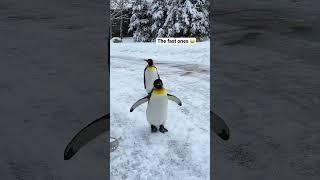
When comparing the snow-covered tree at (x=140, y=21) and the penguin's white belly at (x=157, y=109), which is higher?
the snow-covered tree at (x=140, y=21)

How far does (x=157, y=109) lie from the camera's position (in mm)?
1757

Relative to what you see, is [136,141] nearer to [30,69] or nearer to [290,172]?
[290,172]

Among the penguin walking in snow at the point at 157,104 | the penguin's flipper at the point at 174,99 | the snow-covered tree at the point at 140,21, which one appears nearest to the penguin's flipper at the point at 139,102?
the penguin walking in snow at the point at 157,104

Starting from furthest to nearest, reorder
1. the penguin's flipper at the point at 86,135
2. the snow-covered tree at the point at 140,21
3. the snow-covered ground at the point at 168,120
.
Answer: the snow-covered tree at the point at 140,21 < the penguin's flipper at the point at 86,135 < the snow-covered ground at the point at 168,120

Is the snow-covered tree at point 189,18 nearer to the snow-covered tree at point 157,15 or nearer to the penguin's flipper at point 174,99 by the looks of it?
the snow-covered tree at point 157,15

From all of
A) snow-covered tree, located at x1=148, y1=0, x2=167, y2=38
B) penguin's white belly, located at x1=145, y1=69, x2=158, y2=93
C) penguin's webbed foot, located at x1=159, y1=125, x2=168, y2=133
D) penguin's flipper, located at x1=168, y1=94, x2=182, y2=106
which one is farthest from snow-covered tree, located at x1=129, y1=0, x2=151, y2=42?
penguin's webbed foot, located at x1=159, y1=125, x2=168, y2=133

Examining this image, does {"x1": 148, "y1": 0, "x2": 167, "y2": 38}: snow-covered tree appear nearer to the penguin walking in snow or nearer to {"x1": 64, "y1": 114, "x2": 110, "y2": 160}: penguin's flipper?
the penguin walking in snow

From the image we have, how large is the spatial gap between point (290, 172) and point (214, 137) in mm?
321

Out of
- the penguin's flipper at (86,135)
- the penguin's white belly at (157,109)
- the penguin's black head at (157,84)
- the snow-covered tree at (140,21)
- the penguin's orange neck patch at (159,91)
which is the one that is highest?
the snow-covered tree at (140,21)

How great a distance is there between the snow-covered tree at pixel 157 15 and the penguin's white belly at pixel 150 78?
7.2 inches

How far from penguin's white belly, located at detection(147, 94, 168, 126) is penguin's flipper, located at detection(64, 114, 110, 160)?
173 mm

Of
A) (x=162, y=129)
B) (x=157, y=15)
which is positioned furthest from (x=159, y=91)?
(x=157, y=15)

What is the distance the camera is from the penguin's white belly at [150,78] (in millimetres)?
1802

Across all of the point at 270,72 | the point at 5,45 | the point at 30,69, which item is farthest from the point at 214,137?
the point at 5,45
